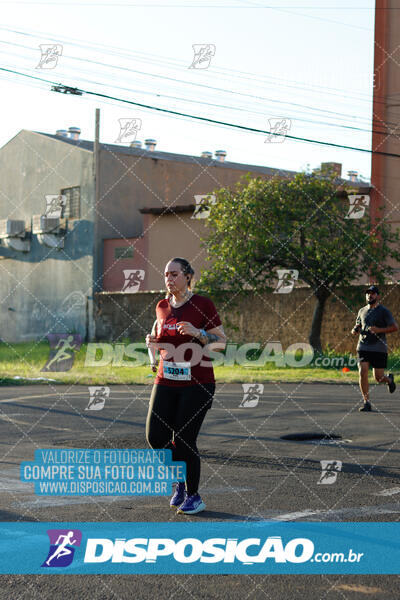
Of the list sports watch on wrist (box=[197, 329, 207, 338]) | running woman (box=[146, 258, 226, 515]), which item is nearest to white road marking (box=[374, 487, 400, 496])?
running woman (box=[146, 258, 226, 515])

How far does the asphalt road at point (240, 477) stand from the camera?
480cm

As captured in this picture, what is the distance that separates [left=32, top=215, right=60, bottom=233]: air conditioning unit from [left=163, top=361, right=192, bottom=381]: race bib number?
3182 centimetres

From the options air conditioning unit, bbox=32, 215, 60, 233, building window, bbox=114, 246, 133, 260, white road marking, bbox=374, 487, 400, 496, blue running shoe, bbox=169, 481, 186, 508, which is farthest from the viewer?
air conditioning unit, bbox=32, 215, 60, 233

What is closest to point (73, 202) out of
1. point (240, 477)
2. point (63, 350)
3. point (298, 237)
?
point (63, 350)

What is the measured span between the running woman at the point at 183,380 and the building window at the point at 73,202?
3089cm

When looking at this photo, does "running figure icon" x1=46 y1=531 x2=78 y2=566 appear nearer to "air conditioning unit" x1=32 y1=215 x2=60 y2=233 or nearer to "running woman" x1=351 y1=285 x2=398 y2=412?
"running woman" x1=351 y1=285 x2=398 y2=412

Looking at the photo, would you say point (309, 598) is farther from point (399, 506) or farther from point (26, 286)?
point (26, 286)

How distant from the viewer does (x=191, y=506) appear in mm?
6578

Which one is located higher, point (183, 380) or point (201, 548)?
point (183, 380)

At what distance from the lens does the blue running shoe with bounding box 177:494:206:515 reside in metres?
6.56

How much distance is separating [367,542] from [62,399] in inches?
430

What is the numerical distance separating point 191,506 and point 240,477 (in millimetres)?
1555

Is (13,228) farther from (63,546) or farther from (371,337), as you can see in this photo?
(63,546)

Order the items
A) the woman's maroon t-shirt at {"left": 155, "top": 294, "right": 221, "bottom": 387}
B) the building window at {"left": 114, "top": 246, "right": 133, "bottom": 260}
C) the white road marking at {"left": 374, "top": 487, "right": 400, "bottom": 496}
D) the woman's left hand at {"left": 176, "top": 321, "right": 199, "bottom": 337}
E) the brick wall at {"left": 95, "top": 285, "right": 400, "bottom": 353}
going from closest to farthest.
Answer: the woman's left hand at {"left": 176, "top": 321, "right": 199, "bottom": 337}
the woman's maroon t-shirt at {"left": 155, "top": 294, "right": 221, "bottom": 387}
the white road marking at {"left": 374, "top": 487, "right": 400, "bottom": 496}
the brick wall at {"left": 95, "top": 285, "right": 400, "bottom": 353}
the building window at {"left": 114, "top": 246, "right": 133, "bottom": 260}
